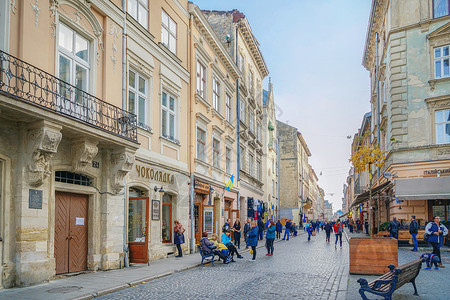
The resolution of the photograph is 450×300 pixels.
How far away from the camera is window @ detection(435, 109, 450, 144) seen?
24.9m

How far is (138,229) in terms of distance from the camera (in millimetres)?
16156

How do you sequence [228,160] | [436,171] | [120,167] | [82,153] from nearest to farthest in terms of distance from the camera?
[82,153] → [120,167] → [436,171] → [228,160]

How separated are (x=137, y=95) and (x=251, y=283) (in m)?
8.48

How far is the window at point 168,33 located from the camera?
63.7 ft

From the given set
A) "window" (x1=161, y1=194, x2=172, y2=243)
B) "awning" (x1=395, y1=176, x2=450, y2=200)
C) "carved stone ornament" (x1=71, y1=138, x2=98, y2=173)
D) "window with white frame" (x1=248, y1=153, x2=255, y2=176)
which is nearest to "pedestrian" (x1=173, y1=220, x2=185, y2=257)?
"window" (x1=161, y1=194, x2=172, y2=243)

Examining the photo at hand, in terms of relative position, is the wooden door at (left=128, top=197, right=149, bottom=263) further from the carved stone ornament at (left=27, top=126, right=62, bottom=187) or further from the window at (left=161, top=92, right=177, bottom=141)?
the carved stone ornament at (left=27, top=126, right=62, bottom=187)

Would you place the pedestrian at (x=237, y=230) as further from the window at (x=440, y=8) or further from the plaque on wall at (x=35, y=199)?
the window at (x=440, y=8)

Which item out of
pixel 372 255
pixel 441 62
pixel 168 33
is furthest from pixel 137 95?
pixel 441 62

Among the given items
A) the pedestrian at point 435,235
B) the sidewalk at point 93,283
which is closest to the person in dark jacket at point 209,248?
the sidewalk at point 93,283

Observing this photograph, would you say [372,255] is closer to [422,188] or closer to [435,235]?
[435,235]

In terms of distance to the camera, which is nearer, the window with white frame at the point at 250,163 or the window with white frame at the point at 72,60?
the window with white frame at the point at 72,60

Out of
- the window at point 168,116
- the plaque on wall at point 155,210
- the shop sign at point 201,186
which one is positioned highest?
the window at point 168,116

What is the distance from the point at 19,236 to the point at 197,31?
50.9 ft

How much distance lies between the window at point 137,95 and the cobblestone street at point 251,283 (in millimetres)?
5974
